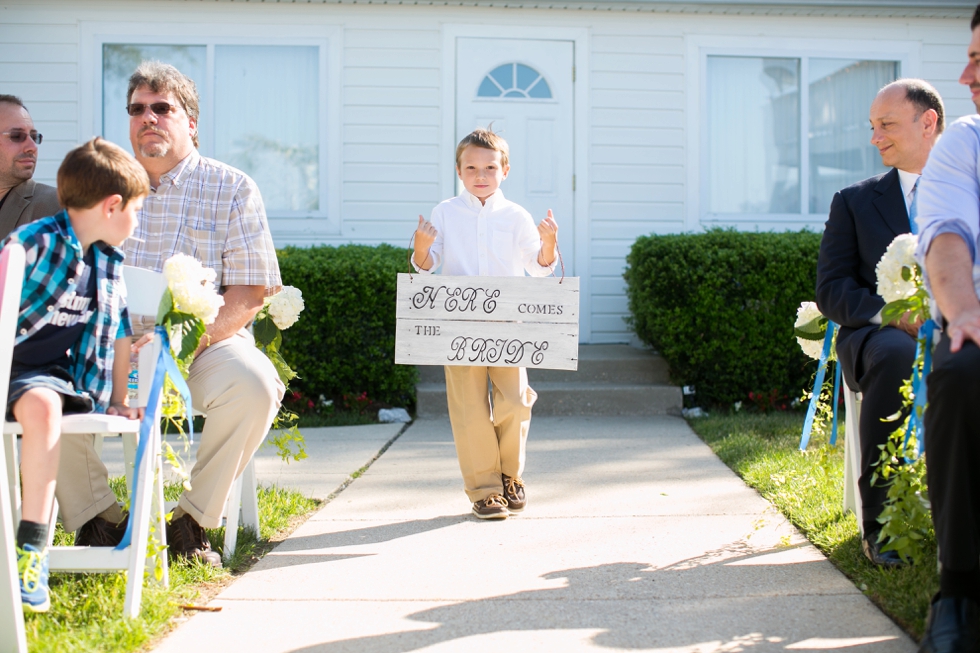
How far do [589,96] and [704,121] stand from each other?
1.11 meters

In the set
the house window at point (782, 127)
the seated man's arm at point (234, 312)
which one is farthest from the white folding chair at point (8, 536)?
the house window at point (782, 127)

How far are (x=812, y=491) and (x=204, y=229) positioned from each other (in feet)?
9.29

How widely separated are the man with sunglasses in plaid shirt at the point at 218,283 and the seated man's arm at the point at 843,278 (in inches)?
83.6

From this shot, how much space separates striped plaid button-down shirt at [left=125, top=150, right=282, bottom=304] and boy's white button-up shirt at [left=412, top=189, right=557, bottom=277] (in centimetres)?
86

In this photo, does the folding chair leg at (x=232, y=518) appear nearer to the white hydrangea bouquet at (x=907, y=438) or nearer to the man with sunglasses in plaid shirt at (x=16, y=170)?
Answer: the man with sunglasses in plaid shirt at (x=16, y=170)

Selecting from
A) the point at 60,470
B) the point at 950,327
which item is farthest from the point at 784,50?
the point at 60,470

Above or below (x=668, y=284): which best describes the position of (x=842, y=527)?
below

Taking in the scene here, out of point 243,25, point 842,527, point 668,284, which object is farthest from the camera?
point 243,25

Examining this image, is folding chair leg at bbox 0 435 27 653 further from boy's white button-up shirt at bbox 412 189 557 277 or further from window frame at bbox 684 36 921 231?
window frame at bbox 684 36 921 231

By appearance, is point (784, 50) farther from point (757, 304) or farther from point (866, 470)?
point (866, 470)

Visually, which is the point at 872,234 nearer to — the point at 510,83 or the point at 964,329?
the point at 964,329

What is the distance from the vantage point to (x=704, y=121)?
8.46 meters

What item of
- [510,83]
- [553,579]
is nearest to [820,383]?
[553,579]

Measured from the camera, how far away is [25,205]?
4.26 m
